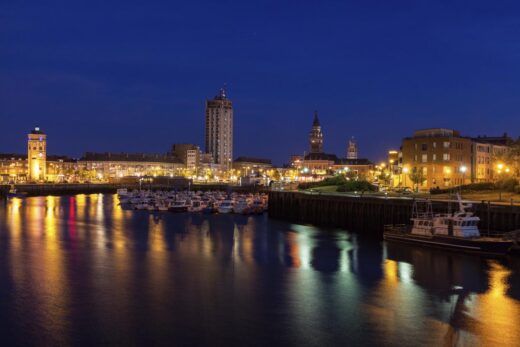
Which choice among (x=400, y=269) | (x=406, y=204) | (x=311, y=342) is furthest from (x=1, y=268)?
(x=406, y=204)

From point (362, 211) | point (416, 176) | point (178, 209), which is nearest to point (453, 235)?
point (362, 211)

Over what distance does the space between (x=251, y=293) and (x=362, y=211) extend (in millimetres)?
39478

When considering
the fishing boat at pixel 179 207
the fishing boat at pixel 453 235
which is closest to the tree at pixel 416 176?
the fishing boat at pixel 179 207

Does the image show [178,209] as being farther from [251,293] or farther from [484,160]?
[251,293]

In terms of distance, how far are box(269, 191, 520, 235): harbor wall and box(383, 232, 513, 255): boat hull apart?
5014mm

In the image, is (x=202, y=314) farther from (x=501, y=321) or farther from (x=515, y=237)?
(x=515, y=237)

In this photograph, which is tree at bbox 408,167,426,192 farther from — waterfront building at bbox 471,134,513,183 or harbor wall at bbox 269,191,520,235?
harbor wall at bbox 269,191,520,235

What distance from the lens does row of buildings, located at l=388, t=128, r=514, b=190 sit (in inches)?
4427

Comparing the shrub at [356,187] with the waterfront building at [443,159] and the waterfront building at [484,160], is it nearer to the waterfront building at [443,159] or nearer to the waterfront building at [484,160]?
the waterfront building at [443,159]

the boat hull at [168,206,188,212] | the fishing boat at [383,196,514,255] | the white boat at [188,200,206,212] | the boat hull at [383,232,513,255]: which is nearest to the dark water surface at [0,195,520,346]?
the boat hull at [383,232,513,255]

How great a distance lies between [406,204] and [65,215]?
61216 mm

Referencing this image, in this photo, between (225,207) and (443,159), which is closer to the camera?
(225,207)

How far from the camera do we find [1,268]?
45.7 meters

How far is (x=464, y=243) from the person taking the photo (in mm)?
50500
